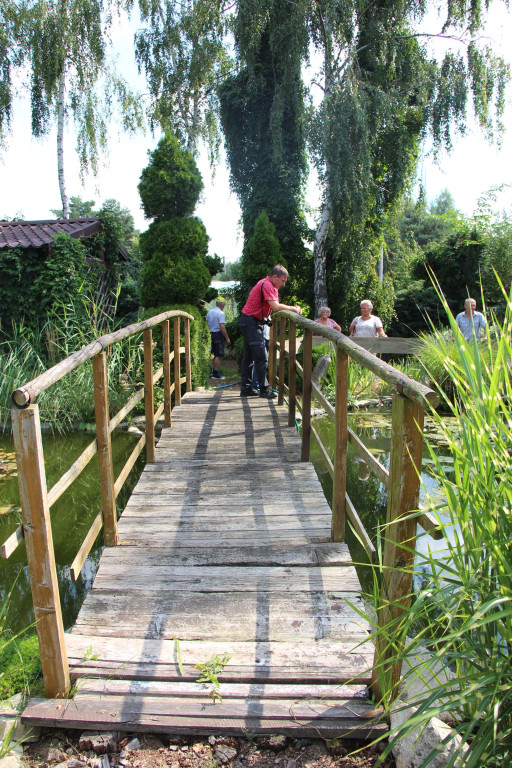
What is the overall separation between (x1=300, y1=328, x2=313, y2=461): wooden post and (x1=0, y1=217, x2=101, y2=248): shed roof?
915 centimetres

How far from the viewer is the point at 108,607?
2.35m

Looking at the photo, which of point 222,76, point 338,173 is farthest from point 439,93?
point 222,76

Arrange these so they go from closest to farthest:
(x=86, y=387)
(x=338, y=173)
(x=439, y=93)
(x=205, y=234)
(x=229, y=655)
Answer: (x=229, y=655) → (x=86, y=387) → (x=205, y=234) → (x=338, y=173) → (x=439, y=93)

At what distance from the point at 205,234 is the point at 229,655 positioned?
29.4 feet

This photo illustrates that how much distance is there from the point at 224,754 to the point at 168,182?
366 inches

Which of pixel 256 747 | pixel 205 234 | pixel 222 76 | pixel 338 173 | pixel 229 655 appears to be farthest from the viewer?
pixel 222 76

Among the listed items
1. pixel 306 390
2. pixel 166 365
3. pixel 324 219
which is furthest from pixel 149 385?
pixel 324 219

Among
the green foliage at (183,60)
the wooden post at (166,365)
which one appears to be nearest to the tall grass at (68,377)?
the wooden post at (166,365)

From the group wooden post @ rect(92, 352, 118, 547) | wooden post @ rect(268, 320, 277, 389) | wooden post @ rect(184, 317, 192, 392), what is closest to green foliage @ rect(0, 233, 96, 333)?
wooden post @ rect(184, 317, 192, 392)

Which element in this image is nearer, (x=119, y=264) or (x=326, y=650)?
(x=326, y=650)

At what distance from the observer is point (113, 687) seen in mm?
1861

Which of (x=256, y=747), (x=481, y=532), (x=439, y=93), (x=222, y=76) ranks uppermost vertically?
(x=222, y=76)

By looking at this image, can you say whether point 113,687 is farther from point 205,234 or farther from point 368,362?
point 205,234

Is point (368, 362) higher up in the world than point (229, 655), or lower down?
higher up
